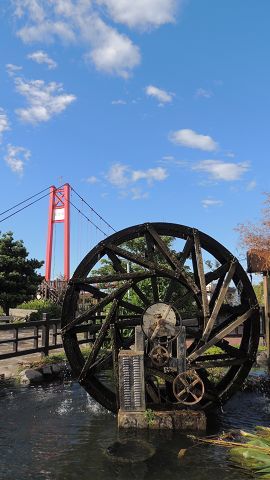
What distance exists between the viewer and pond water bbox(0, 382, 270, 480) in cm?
547

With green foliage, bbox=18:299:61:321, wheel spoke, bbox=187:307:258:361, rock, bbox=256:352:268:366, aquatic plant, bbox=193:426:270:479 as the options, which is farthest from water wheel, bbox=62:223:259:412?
green foliage, bbox=18:299:61:321

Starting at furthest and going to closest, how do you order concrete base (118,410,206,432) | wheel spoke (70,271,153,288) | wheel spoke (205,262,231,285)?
wheel spoke (205,262,231,285) → wheel spoke (70,271,153,288) → concrete base (118,410,206,432)

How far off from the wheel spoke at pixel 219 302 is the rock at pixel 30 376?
16.1 ft

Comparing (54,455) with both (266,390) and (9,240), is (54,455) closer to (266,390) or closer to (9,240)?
(266,390)

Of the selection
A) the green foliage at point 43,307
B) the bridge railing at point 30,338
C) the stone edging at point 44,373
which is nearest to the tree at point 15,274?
the green foliage at point 43,307

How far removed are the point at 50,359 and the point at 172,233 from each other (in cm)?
565

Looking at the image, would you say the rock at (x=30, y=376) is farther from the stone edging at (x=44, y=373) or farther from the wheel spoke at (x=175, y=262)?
the wheel spoke at (x=175, y=262)

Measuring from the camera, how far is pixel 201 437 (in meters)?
6.76

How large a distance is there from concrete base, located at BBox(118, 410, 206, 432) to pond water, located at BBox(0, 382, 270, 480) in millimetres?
142

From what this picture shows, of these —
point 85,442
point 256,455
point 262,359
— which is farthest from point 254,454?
point 262,359

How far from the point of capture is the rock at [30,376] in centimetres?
1060

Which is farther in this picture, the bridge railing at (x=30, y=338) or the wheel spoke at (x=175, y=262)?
the bridge railing at (x=30, y=338)

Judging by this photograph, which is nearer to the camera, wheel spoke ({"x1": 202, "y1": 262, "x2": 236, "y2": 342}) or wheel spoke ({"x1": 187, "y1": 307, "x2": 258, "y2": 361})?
wheel spoke ({"x1": 187, "y1": 307, "x2": 258, "y2": 361})

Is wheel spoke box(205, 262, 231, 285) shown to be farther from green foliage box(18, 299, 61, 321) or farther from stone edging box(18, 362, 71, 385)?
green foliage box(18, 299, 61, 321)
